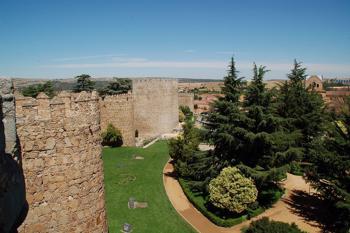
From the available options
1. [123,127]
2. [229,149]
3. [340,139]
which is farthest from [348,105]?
[123,127]

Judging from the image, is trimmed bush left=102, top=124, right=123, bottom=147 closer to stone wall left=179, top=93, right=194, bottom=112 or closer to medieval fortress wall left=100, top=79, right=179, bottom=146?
medieval fortress wall left=100, top=79, right=179, bottom=146

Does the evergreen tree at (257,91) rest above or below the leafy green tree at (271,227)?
above

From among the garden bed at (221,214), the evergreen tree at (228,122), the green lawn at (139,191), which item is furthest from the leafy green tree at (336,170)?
the green lawn at (139,191)

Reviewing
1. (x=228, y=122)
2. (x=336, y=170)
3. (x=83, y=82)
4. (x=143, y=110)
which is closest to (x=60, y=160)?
(x=336, y=170)

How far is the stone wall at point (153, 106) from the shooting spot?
33812mm

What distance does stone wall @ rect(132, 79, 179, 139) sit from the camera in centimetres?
3381

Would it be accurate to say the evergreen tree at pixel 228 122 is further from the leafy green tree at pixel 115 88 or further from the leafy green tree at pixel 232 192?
the leafy green tree at pixel 115 88

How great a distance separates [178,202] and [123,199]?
126 inches

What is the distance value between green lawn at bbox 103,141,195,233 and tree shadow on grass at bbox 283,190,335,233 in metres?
6.21

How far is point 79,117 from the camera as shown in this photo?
5707mm

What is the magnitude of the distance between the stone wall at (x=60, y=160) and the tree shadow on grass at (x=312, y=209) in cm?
1400

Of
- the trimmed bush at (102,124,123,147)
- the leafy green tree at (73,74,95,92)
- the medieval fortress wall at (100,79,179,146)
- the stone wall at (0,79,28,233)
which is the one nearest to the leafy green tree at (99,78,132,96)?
the leafy green tree at (73,74,95,92)

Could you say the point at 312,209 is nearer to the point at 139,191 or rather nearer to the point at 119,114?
the point at 139,191

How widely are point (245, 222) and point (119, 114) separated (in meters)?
16.4
